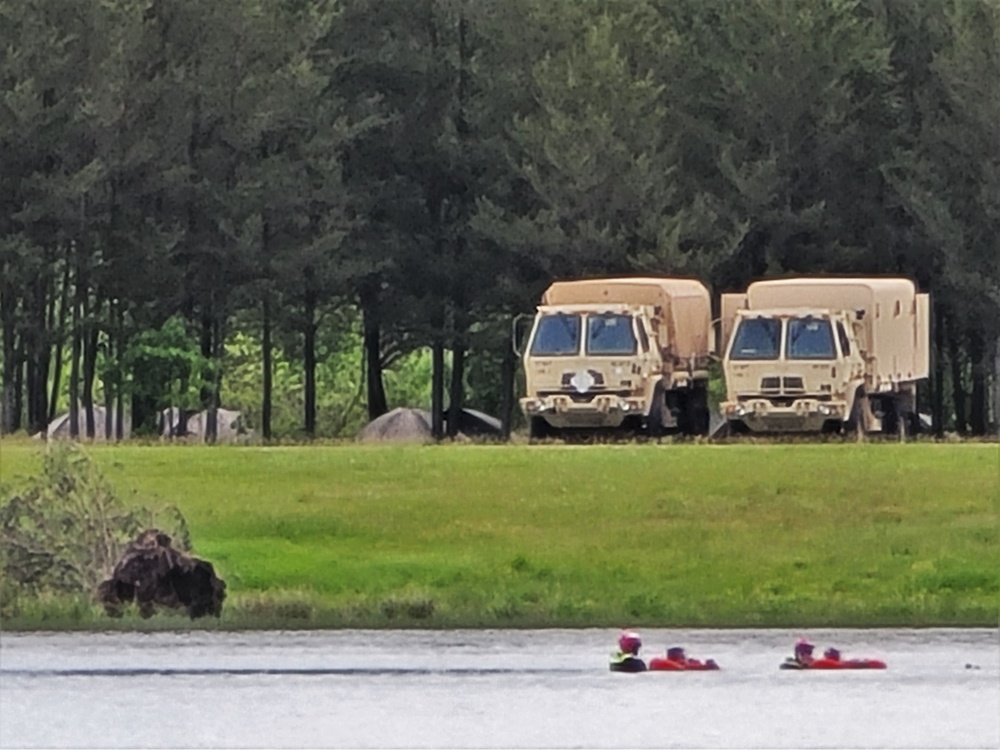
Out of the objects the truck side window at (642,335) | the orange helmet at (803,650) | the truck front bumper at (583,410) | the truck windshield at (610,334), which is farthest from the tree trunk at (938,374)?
the orange helmet at (803,650)

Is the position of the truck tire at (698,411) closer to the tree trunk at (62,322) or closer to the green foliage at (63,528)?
the tree trunk at (62,322)

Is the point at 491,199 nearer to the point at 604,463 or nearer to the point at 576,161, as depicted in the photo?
the point at 576,161

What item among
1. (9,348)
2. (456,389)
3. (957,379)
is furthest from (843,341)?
(9,348)

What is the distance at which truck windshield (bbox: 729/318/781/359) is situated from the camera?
1033 inches

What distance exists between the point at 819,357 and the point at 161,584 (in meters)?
10.4

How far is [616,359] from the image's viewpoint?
25828mm

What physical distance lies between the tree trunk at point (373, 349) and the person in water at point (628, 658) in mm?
16578

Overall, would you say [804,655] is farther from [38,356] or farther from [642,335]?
[38,356]

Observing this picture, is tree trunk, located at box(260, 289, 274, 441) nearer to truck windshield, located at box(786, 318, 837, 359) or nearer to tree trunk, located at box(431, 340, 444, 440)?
tree trunk, located at box(431, 340, 444, 440)

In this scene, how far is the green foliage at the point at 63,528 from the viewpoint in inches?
696

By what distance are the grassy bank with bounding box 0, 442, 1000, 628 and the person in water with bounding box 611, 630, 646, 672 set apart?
337 cm

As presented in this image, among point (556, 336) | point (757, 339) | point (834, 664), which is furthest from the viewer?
point (757, 339)

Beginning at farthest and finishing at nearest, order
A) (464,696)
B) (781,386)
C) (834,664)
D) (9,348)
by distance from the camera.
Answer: (9,348) → (781,386) → (834,664) → (464,696)

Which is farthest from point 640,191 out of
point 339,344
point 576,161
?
point 339,344
